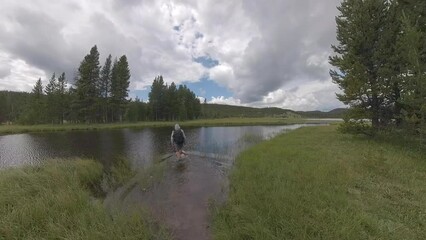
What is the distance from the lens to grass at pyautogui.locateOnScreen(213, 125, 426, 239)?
18.4 feet

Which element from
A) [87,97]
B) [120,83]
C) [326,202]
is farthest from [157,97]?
[326,202]

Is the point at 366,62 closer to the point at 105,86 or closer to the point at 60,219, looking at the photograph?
the point at 60,219

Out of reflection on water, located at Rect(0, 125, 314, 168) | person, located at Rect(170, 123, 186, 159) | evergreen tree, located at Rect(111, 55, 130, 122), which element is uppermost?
evergreen tree, located at Rect(111, 55, 130, 122)

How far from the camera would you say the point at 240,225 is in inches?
249

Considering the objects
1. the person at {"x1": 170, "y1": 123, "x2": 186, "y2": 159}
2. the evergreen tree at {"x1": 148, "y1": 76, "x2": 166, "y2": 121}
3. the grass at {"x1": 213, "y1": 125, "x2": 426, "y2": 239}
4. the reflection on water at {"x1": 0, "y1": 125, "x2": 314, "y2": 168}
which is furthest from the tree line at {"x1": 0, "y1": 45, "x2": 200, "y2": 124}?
the grass at {"x1": 213, "y1": 125, "x2": 426, "y2": 239}

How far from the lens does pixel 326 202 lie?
273 inches

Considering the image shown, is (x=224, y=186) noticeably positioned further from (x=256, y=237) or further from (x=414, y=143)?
(x=414, y=143)

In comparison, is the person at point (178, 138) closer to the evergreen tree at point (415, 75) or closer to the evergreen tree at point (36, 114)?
the evergreen tree at point (415, 75)

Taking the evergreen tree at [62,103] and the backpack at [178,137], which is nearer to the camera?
the backpack at [178,137]

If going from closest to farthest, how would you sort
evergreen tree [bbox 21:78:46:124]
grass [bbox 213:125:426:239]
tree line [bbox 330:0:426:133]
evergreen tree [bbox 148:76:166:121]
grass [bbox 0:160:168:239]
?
grass [bbox 213:125:426:239] < grass [bbox 0:160:168:239] < tree line [bbox 330:0:426:133] < evergreen tree [bbox 21:78:46:124] < evergreen tree [bbox 148:76:166:121]

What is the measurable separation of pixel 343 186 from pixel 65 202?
9030 millimetres

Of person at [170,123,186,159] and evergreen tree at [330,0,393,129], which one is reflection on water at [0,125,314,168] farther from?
evergreen tree at [330,0,393,129]

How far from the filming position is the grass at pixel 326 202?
5.62 metres

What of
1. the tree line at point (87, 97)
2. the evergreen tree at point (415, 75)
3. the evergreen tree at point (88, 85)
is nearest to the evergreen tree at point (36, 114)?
the tree line at point (87, 97)
